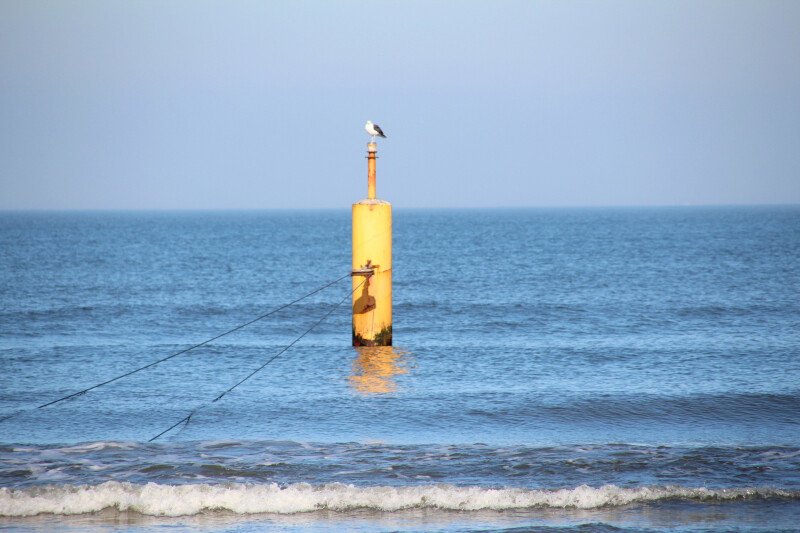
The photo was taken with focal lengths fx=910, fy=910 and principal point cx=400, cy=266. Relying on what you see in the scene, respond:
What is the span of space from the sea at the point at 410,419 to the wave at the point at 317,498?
21mm

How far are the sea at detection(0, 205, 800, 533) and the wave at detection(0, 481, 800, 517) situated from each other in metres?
0.02

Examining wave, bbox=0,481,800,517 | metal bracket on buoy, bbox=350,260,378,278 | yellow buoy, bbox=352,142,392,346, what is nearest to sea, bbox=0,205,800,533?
wave, bbox=0,481,800,517

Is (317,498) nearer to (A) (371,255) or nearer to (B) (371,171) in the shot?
(A) (371,255)

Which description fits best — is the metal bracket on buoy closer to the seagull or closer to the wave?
the seagull

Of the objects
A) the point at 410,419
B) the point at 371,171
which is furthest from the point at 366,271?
the point at 410,419

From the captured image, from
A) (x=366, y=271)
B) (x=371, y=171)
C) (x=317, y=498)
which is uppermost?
(x=371, y=171)

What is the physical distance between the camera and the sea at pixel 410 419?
922 centimetres

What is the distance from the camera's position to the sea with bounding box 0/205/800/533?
9.22m

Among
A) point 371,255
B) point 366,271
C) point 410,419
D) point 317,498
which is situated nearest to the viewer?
point 317,498

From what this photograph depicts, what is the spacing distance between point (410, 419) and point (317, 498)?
3.44 m

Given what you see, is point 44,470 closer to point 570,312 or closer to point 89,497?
point 89,497

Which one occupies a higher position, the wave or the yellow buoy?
the yellow buoy

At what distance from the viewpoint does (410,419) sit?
12633 mm

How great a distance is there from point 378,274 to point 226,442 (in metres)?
4.53
